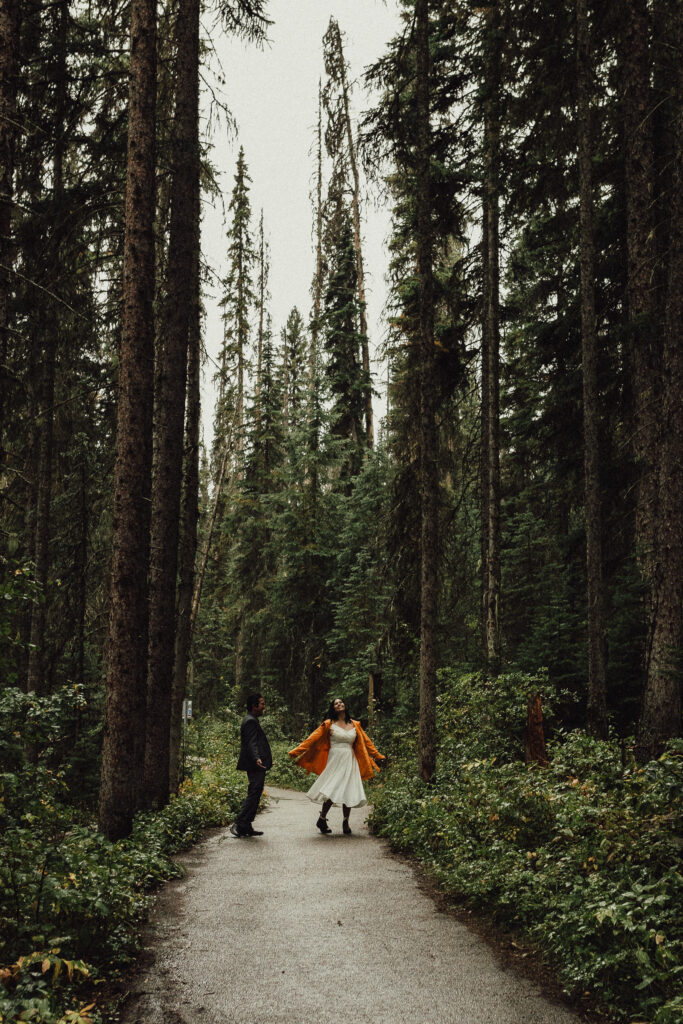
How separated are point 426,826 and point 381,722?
1213cm

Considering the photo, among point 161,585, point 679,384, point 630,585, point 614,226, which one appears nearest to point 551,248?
point 614,226

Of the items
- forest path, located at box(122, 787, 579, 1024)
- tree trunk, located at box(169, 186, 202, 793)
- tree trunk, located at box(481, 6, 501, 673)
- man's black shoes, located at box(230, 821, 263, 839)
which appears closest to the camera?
forest path, located at box(122, 787, 579, 1024)

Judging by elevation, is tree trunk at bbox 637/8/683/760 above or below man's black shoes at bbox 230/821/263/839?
above

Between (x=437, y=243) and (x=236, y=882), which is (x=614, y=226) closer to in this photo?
(x=437, y=243)

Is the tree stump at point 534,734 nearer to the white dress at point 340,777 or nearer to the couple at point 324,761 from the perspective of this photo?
the couple at point 324,761

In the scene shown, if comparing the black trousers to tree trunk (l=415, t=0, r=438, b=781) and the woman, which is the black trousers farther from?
tree trunk (l=415, t=0, r=438, b=781)

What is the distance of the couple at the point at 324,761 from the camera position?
11.3 meters

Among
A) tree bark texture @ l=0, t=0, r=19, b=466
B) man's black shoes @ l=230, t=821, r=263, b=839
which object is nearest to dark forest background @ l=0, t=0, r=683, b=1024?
tree bark texture @ l=0, t=0, r=19, b=466

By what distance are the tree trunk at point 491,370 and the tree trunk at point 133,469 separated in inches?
298

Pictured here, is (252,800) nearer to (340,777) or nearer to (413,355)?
(340,777)

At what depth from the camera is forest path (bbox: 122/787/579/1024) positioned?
4.56 metres

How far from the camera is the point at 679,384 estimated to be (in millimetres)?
8227

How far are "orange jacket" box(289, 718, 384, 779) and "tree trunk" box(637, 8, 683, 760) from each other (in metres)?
5.07

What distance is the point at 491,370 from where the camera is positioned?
15.7 m
